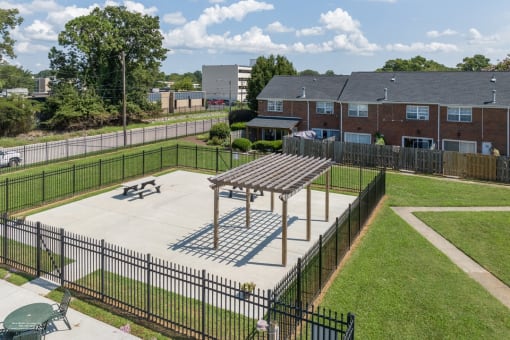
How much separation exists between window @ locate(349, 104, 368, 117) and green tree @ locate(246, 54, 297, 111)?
72.4 ft

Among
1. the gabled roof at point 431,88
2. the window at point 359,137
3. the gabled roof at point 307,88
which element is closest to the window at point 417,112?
the gabled roof at point 431,88

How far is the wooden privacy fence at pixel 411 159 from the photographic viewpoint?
28.2 meters

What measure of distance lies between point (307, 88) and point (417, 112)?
12582 mm

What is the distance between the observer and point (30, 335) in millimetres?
9539

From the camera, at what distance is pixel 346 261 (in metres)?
14.8

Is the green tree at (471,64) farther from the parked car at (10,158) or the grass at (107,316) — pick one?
the grass at (107,316)

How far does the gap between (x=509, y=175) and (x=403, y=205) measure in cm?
1019

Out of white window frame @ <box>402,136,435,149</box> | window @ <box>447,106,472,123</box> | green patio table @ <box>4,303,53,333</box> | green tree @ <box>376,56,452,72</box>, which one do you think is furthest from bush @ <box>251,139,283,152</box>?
green tree @ <box>376,56,452,72</box>

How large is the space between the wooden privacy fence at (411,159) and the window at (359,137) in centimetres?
635

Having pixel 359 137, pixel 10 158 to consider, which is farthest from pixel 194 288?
pixel 359 137

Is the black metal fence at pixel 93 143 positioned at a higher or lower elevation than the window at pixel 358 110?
lower

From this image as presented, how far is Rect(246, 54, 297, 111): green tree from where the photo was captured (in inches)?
2361

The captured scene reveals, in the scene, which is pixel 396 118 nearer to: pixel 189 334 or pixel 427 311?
pixel 427 311

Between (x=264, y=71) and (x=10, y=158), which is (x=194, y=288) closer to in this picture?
(x=10, y=158)
